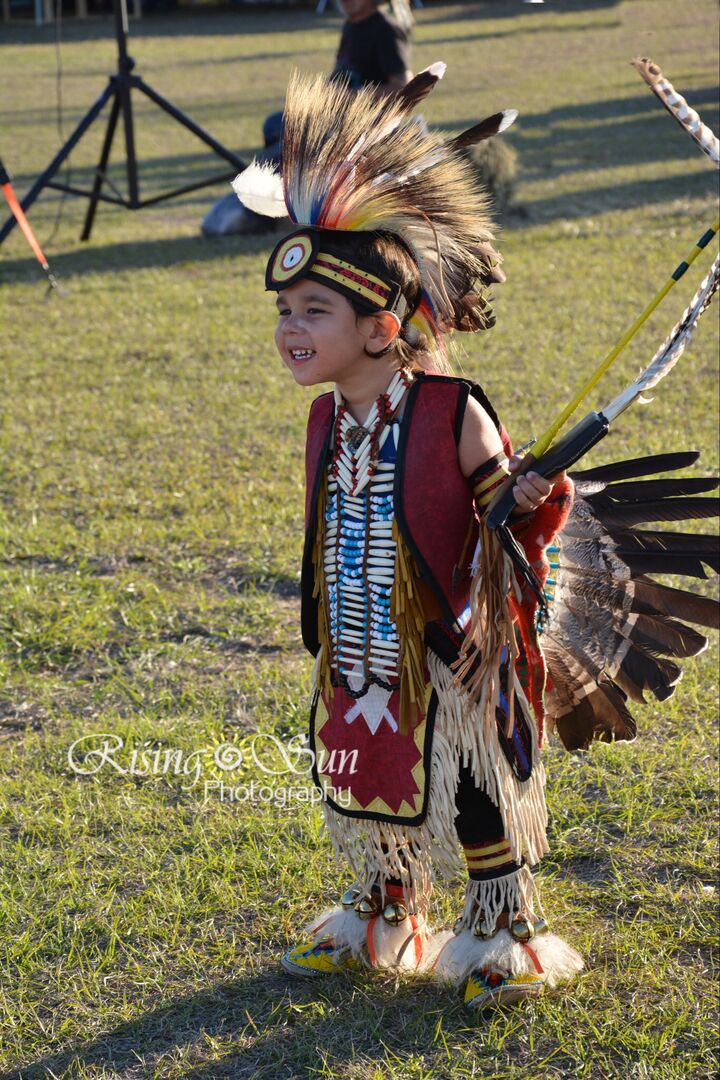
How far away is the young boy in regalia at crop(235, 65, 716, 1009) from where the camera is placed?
89.0 inches

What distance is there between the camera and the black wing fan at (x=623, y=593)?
246 cm

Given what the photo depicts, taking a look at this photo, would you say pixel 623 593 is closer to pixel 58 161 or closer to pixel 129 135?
pixel 58 161

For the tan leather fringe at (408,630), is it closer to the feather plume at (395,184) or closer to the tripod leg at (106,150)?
the feather plume at (395,184)

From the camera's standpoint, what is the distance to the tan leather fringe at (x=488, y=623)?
2.26 metres

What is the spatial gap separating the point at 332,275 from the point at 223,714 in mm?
1675

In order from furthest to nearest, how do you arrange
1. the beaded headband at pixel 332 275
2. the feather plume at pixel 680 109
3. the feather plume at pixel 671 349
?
the beaded headband at pixel 332 275 < the feather plume at pixel 671 349 < the feather plume at pixel 680 109

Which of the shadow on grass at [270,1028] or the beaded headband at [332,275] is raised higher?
the beaded headband at [332,275]

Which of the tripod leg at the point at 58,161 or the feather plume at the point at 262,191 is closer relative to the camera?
the feather plume at the point at 262,191

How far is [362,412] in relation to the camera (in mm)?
2398

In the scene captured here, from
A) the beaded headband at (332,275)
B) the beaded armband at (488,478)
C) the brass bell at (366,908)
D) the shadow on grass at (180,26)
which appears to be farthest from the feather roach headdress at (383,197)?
the shadow on grass at (180,26)

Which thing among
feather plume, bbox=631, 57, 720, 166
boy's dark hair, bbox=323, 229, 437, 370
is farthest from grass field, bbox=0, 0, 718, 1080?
feather plume, bbox=631, 57, 720, 166

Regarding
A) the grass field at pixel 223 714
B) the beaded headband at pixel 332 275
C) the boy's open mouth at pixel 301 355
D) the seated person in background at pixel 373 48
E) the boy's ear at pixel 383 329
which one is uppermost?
the seated person in background at pixel 373 48

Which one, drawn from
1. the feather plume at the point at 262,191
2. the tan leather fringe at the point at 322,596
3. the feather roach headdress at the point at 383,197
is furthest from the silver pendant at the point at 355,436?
the feather plume at the point at 262,191

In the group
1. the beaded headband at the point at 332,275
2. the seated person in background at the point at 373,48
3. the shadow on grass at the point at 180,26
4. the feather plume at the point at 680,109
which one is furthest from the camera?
the shadow on grass at the point at 180,26
